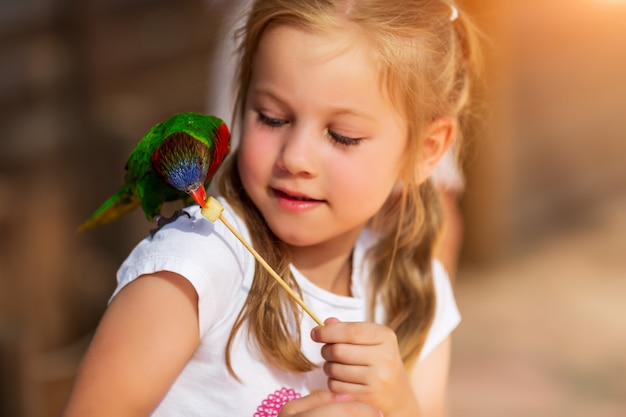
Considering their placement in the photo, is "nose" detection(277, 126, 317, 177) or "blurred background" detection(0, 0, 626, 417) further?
"blurred background" detection(0, 0, 626, 417)

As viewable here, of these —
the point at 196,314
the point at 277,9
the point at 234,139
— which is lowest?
the point at 196,314

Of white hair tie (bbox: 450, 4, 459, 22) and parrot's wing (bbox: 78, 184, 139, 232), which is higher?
white hair tie (bbox: 450, 4, 459, 22)

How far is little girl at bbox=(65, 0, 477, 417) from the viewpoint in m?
1.09

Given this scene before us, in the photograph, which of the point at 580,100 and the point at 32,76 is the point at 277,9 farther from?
the point at 580,100

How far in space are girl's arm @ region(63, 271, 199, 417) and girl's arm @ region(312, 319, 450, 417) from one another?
189mm

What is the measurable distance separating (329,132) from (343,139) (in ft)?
0.08

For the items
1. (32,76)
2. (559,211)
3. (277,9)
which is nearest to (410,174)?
(277,9)

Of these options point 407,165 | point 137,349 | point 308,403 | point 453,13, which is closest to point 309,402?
point 308,403

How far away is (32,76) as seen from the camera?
3.52 meters

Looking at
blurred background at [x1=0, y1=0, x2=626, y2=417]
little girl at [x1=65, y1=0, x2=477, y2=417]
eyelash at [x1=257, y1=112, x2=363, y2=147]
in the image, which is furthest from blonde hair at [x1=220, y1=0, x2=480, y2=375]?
blurred background at [x1=0, y1=0, x2=626, y2=417]

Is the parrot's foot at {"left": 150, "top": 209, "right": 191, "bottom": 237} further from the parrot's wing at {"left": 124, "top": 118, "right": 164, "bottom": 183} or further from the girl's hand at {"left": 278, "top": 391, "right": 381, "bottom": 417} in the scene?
the girl's hand at {"left": 278, "top": 391, "right": 381, "bottom": 417}

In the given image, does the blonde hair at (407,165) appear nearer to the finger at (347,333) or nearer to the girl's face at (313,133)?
the girl's face at (313,133)

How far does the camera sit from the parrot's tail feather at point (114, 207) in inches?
52.7

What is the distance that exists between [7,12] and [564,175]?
10.7 ft
